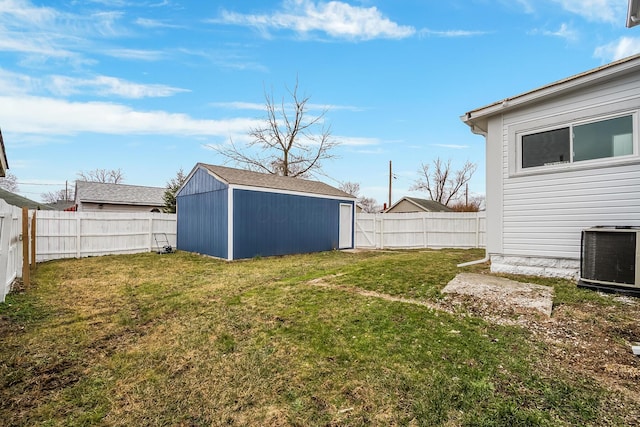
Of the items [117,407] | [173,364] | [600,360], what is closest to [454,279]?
[600,360]

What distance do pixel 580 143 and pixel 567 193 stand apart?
35.9 inches

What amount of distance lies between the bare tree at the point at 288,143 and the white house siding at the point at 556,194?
1688 centimetres

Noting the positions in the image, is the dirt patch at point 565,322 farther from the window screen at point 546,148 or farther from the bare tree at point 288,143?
the bare tree at point 288,143

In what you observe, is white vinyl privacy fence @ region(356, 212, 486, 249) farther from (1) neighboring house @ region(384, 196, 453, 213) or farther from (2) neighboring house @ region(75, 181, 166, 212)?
(2) neighboring house @ region(75, 181, 166, 212)

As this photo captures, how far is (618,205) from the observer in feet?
15.8

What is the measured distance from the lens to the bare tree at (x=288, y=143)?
21.7 metres

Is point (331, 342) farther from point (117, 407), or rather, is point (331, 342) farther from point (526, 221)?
point (526, 221)

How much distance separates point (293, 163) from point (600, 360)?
21.4 meters

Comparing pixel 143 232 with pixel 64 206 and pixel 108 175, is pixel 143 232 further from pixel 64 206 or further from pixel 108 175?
pixel 108 175

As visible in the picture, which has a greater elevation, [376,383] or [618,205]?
[618,205]

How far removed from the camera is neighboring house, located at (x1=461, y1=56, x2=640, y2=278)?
187 inches

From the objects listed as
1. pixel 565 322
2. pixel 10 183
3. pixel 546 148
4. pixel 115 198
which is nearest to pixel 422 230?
pixel 546 148

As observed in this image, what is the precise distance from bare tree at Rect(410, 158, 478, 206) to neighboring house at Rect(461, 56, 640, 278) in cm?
2992

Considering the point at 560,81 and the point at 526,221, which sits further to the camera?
the point at 526,221
